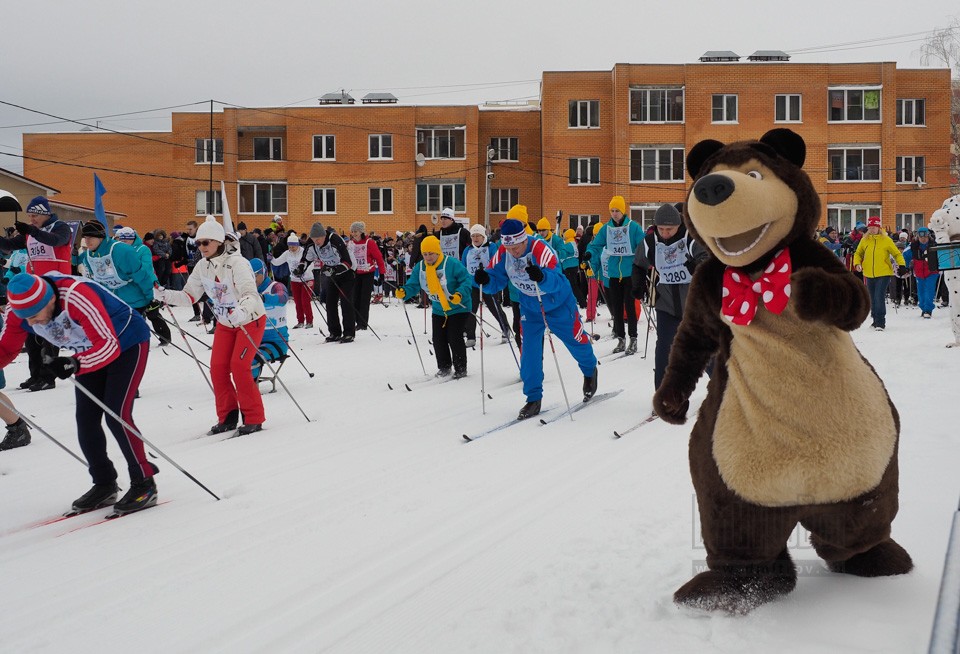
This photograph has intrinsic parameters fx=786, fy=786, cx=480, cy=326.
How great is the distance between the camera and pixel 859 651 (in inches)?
104

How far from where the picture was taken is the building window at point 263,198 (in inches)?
1618

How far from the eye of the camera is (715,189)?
285 centimetres

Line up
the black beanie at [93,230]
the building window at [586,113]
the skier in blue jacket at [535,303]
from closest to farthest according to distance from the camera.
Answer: the skier in blue jacket at [535,303] < the black beanie at [93,230] < the building window at [586,113]

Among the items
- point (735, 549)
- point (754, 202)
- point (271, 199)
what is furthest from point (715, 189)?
point (271, 199)

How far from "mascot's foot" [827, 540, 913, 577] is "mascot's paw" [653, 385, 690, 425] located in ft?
2.85

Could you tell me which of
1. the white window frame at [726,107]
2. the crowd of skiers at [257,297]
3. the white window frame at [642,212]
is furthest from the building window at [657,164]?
the crowd of skiers at [257,297]

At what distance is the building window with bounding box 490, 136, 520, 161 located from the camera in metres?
41.6

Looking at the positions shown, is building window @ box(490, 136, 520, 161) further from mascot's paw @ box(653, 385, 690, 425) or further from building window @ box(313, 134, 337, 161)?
mascot's paw @ box(653, 385, 690, 425)

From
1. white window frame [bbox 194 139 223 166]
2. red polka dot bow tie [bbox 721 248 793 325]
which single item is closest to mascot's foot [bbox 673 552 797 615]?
red polka dot bow tie [bbox 721 248 793 325]

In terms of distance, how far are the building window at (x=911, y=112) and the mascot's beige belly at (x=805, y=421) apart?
4375 centimetres

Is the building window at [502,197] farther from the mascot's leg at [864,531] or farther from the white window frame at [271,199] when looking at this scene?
the mascot's leg at [864,531]

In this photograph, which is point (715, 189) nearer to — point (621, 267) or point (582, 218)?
point (621, 267)

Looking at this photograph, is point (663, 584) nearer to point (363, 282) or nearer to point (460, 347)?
point (460, 347)

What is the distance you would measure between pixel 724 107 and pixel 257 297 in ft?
119
